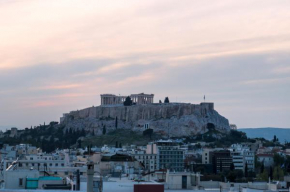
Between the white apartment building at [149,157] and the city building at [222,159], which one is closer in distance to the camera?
the white apartment building at [149,157]

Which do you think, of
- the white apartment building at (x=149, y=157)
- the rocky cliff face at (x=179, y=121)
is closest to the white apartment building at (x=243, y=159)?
the white apartment building at (x=149, y=157)

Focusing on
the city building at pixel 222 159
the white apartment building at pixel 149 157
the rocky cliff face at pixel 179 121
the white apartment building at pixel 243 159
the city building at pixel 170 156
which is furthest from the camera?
the rocky cliff face at pixel 179 121

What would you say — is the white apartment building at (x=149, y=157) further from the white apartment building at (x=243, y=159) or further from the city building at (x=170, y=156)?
the white apartment building at (x=243, y=159)

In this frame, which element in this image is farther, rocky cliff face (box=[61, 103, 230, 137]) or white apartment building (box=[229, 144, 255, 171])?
rocky cliff face (box=[61, 103, 230, 137])

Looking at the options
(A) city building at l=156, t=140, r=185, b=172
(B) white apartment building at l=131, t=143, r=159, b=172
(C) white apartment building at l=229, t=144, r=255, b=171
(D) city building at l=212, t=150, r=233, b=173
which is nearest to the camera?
(B) white apartment building at l=131, t=143, r=159, b=172

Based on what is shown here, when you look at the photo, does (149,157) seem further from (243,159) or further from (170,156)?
(243,159)

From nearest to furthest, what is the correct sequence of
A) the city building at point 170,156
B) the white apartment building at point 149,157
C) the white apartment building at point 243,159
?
the white apartment building at point 149,157, the city building at point 170,156, the white apartment building at point 243,159

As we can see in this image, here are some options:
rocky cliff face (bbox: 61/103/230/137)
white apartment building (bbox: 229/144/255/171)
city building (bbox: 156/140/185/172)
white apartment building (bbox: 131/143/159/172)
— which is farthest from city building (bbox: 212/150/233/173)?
rocky cliff face (bbox: 61/103/230/137)

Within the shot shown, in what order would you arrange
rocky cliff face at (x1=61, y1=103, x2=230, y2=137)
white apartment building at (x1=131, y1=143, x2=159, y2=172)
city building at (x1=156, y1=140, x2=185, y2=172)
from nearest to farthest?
white apartment building at (x1=131, y1=143, x2=159, y2=172) < city building at (x1=156, y1=140, x2=185, y2=172) < rocky cliff face at (x1=61, y1=103, x2=230, y2=137)

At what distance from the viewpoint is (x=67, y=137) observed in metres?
186

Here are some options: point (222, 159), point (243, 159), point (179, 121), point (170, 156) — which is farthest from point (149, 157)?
point (179, 121)

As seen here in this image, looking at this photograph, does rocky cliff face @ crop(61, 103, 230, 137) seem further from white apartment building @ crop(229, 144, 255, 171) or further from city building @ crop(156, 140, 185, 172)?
city building @ crop(156, 140, 185, 172)

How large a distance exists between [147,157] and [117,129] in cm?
7929

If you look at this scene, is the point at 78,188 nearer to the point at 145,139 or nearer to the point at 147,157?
the point at 147,157
